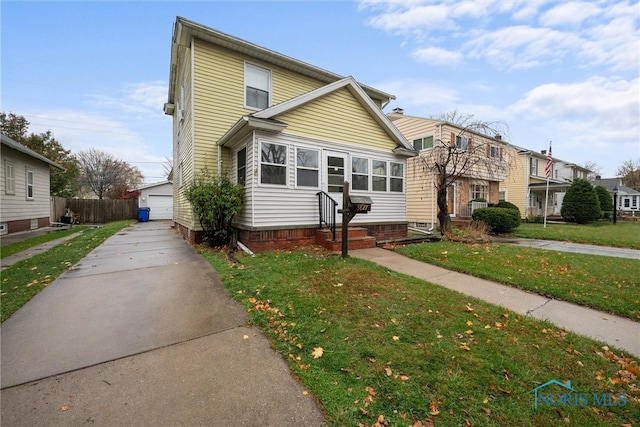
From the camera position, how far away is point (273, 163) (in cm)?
766

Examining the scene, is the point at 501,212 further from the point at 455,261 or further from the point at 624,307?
the point at 624,307

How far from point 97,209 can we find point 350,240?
23166 millimetres

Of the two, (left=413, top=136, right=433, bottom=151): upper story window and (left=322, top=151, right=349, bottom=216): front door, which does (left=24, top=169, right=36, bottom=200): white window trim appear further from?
(left=413, top=136, right=433, bottom=151): upper story window

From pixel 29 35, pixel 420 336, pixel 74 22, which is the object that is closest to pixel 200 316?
pixel 420 336

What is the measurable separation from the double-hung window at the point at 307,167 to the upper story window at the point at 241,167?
5.12 feet

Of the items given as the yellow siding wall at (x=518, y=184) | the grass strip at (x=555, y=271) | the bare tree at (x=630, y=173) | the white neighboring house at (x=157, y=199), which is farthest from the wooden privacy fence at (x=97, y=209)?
the bare tree at (x=630, y=173)

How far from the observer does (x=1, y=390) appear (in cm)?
222

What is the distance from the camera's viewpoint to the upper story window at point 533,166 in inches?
978

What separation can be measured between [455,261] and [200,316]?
5780 mm

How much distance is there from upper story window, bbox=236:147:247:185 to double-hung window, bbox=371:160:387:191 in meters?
4.52

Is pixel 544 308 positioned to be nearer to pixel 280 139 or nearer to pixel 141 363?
pixel 141 363

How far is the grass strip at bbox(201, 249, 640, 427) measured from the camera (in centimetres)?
201

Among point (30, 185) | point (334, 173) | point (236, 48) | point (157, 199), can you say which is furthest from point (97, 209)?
point (334, 173)
